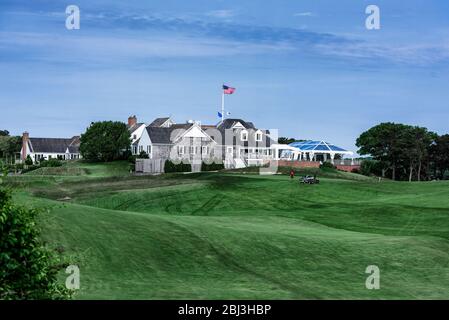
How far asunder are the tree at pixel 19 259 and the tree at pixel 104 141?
11108 centimetres

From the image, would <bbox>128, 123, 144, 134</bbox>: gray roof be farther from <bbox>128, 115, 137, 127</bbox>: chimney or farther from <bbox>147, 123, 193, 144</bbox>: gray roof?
<bbox>147, 123, 193, 144</bbox>: gray roof

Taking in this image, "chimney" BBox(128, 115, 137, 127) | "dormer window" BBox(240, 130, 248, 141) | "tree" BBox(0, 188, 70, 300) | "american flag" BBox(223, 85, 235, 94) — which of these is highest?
"american flag" BBox(223, 85, 235, 94)

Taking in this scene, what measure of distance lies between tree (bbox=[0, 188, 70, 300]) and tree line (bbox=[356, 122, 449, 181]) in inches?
4567

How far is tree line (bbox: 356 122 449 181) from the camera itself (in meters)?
136

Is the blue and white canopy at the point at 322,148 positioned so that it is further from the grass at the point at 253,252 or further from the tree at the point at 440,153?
the grass at the point at 253,252

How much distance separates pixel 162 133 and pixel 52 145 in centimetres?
5113

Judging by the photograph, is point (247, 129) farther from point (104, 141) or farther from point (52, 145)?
point (52, 145)

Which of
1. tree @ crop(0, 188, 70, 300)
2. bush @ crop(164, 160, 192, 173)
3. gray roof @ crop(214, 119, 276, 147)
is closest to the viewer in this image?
tree @ crop(0, 188, 70, 300)

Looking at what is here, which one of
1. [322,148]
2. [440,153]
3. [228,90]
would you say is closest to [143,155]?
[228,90]

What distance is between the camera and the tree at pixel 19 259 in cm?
1752

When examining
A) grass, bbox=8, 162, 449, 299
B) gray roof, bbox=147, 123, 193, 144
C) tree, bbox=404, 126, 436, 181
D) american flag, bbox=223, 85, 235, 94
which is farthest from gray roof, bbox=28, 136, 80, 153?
grass, bbox=8, 162, 449, 299

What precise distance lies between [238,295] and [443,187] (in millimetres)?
56818
